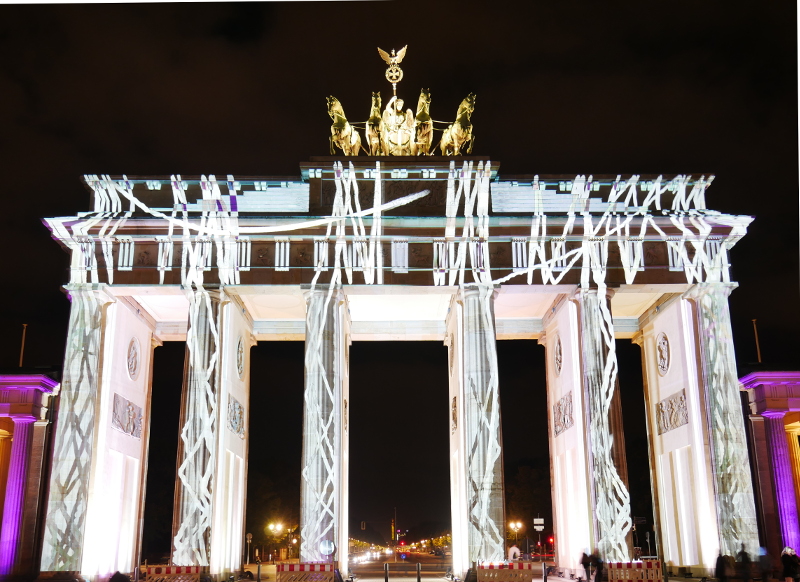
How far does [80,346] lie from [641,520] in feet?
74.7

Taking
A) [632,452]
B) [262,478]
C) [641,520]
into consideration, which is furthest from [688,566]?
[262,478]

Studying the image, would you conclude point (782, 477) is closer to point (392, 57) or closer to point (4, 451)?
point (392, 57)

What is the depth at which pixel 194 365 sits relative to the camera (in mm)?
30156

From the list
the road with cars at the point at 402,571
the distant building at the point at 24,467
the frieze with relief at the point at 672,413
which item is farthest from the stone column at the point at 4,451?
the frieze with relief at the point at 672,413

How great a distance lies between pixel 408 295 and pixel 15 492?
2075cm

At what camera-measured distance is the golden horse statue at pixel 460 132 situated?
3262cm

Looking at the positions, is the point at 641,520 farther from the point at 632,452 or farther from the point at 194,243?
the point at 632,452

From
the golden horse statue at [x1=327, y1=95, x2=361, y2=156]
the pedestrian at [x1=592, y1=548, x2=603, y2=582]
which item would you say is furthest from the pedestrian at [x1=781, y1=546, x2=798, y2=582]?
the golden horse statue at [x1=327, y1=95, x2=361, y2=156]

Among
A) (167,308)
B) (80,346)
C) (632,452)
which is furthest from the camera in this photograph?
(632,452)

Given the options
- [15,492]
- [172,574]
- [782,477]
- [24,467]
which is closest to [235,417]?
[172,574]

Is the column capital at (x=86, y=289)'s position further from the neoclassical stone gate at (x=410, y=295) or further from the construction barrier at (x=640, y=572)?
the construction barrier at (x=640, y=572)

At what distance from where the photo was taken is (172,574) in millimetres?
25375

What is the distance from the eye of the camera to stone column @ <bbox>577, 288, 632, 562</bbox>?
93.3ft

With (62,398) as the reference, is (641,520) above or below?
below
